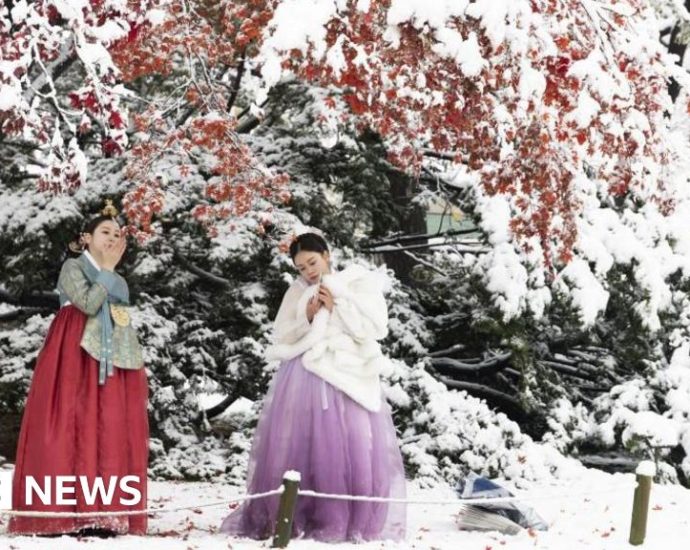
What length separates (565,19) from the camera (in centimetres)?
604

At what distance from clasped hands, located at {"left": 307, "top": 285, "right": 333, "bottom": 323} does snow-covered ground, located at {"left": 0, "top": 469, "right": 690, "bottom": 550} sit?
3.94ft

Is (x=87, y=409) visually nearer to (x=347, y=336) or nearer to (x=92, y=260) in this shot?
(x=92, y=260)

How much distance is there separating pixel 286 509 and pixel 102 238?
6.08ft

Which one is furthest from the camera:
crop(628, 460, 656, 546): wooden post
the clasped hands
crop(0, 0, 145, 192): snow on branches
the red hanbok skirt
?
crop(628, 460, 656, 546): wooden post

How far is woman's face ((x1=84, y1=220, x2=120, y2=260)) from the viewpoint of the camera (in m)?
6.04

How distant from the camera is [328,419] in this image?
238 inches

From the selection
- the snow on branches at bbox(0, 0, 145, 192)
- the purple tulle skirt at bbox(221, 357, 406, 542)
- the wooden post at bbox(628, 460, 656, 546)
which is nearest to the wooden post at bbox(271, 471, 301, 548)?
the purple tulle skirt at bbox(221, 357, 406, 542)

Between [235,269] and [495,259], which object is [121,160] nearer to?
[235,269]

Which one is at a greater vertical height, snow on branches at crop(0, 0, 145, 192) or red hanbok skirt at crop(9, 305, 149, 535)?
snow on branches at crop(0, 0, 145, 192)

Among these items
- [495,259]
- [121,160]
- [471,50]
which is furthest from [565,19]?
[121,160]

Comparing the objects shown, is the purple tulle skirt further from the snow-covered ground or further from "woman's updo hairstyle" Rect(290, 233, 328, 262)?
"woman's updo hairstyle" Rect(290, 233, 328, 262)

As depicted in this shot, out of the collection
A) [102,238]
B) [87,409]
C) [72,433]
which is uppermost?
[102,238]

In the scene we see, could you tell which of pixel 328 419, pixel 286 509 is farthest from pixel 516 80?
pixel 286 509

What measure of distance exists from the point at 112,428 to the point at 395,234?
5.92 meters
